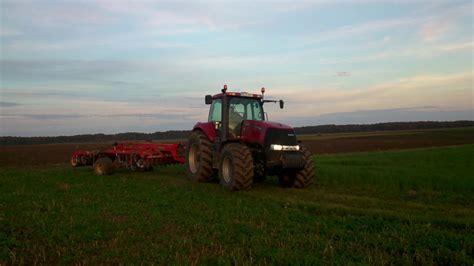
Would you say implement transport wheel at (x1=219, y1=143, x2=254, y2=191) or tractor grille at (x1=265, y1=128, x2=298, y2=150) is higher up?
tractor grille at (x1=265, y1=128, x2=298, y2=150)

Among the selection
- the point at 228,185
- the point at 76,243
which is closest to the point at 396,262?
the point at 76,243

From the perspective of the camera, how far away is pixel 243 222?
24.3 feet

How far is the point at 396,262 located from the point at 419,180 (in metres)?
7.78

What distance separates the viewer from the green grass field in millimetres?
5609

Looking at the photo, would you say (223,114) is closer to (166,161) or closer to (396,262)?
(166,161)

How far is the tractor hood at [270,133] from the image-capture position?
11516 millimetres

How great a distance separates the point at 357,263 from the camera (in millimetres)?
5082

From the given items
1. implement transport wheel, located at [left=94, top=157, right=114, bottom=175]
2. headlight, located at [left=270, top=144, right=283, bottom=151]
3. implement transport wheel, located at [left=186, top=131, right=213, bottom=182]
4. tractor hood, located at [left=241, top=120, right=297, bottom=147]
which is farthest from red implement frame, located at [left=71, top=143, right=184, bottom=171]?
headlight, located at [left=270, top=144, right=283, bottom=151]

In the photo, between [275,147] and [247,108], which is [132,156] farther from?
[275,147]

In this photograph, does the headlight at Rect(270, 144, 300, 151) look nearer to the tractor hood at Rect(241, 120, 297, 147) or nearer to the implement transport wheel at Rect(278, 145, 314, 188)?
the tractor hood at Rect(241, 120, 297, 147)

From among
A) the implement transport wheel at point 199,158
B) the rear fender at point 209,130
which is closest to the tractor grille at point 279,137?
the rear fender at point 209,130

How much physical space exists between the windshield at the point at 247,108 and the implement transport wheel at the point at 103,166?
6171 millimetres

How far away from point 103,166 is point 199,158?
4730mm

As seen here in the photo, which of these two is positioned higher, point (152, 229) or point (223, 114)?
point (223, 114)
